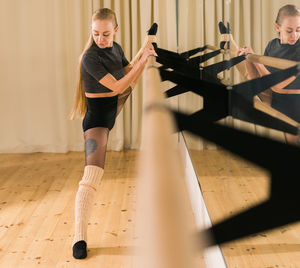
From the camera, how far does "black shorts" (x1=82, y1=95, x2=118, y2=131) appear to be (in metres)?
2.37

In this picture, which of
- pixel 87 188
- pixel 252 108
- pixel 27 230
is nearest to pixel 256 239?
pixel 252 108

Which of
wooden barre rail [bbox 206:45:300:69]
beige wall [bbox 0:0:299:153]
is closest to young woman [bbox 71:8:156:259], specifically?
wooden barre rail [bbox 206:45:300:69]

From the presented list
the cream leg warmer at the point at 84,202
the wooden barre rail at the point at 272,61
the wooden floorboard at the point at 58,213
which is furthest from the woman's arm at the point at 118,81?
the wooden barre rail at the point at 272,61

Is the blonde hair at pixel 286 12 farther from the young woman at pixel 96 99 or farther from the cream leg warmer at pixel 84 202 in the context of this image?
the cream leg warmer at pixel 84 202

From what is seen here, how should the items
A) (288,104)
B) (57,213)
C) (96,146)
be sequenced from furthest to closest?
1. (57,213)
2. (96,146)
3. (288,104)

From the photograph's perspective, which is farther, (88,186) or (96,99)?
(96,99)

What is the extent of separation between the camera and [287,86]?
0.49 m

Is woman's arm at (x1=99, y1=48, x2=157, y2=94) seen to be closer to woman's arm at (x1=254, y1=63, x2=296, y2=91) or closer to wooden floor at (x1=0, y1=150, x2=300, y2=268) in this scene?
wooden floor at (x1=0, y1=150, x2=300, y2=268)

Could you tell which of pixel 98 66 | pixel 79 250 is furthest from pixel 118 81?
pixel 79 250

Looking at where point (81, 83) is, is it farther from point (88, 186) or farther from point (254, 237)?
point (254, 237)

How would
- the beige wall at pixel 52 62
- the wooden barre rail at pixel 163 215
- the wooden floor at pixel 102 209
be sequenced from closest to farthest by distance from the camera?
the wooden barre rail at pixel 163 215, the wooden floor at pixel 102 209, the beige wall at pixel 52 62

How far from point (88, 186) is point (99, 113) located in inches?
15.1

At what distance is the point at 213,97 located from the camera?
1.24m

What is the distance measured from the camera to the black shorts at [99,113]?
7.77ft
